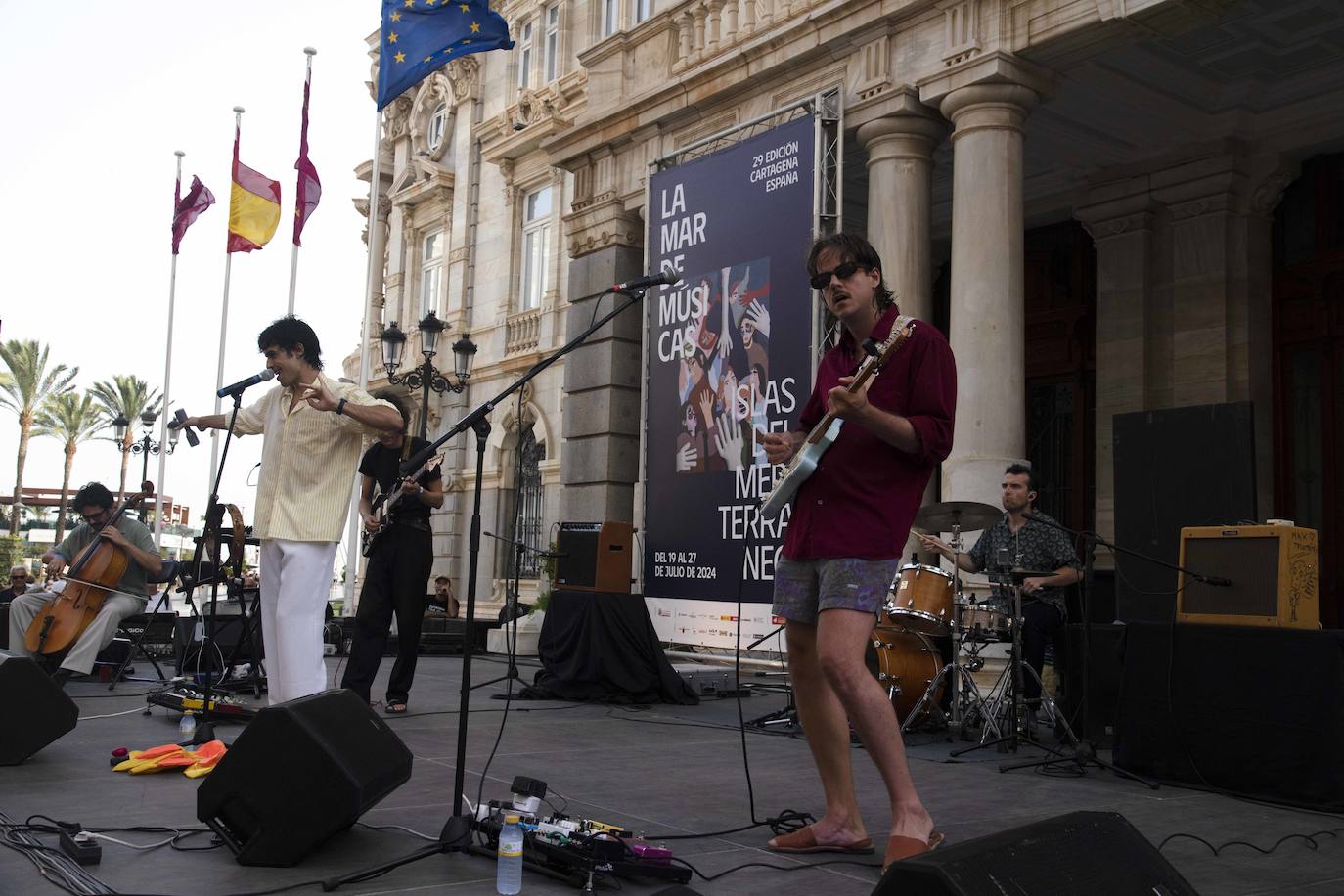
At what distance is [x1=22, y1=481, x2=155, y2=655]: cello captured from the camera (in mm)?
8758

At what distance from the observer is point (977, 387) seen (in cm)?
1032

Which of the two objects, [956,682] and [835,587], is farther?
[956,682]

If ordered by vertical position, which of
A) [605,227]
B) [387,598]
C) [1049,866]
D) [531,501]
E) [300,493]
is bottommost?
[1049,866]

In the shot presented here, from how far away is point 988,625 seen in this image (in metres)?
7.73

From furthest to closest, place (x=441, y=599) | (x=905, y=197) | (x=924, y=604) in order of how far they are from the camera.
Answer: (x=441, y=599), (x=905, y=197), (x=924, y=604)

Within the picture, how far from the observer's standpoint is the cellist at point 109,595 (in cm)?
916

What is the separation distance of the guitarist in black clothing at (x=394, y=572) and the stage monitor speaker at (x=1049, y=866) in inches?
210

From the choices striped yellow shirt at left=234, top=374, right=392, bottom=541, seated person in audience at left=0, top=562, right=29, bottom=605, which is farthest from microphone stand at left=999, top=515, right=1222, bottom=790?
seated person in audience at left=0, top=562, right=29, bottom=605

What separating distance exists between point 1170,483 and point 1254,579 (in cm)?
291

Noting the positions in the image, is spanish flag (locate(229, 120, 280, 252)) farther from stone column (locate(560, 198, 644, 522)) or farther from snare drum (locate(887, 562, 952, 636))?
snare drum (locate(887, 562, 952, 636))

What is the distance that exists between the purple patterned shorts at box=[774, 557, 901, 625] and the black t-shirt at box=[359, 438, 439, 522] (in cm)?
415

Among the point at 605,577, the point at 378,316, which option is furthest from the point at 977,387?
the point at 378,316

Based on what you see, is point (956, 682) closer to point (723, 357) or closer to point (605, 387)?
point (723, 357)

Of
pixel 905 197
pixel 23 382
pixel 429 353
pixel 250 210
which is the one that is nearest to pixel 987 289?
pixel 905 197
